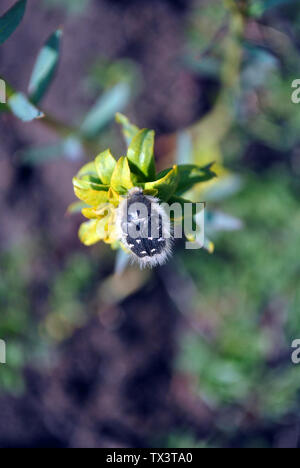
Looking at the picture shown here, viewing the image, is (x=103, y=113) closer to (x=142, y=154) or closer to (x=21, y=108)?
(x=21, y=108)

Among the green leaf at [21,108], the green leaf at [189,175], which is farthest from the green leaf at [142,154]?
the green leaf at [21,108]

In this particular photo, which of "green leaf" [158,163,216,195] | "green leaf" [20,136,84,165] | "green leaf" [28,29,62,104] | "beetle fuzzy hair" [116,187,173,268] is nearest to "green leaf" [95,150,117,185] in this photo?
"beetle fuzzy hair" [116,187,173,268]

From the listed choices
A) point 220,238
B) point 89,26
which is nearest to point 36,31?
point 89,26

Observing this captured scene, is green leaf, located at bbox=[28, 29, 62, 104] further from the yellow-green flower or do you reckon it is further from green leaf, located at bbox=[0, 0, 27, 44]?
the yellow-green flower

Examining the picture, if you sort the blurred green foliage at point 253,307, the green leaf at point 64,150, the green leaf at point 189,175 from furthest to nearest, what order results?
the blurred green foliage at point 253,307, the green leaf at point 64,150, the green leaf at point 189,175

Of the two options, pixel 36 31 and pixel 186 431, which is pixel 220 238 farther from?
pixel 36 31

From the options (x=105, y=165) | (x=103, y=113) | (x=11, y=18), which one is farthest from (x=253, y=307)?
(x=11, y=18)

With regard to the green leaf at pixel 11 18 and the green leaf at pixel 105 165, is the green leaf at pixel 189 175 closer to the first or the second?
the green leaf at pixel 105 165
